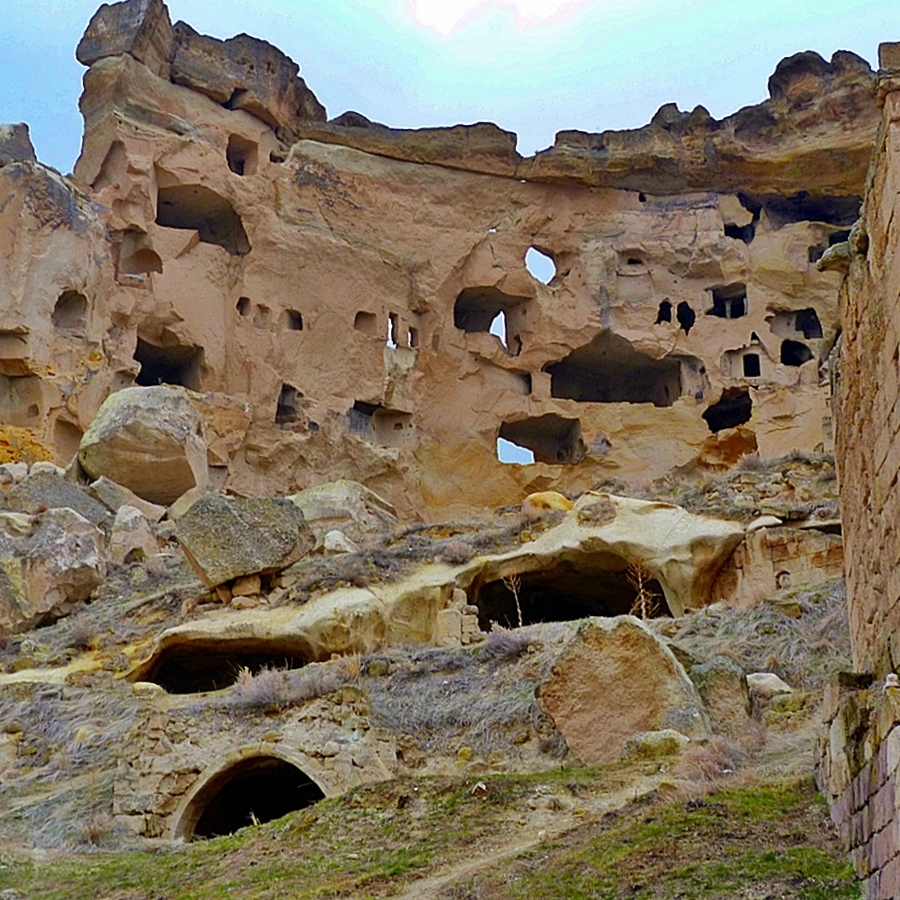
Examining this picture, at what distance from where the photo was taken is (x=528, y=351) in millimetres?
37469

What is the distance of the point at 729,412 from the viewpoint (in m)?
38.3

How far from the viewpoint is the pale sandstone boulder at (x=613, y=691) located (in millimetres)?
11688

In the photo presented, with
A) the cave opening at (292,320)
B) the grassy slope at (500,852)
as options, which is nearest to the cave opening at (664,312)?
the cave opening at (292,320)

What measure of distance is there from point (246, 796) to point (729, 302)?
95.1 feet

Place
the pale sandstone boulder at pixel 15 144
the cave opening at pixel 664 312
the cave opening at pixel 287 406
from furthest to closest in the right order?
1. the cave opening at pixel 664 312
2. the cave opening at pixel 287 406
3. the pale sandstone boulder at pixel 15 144

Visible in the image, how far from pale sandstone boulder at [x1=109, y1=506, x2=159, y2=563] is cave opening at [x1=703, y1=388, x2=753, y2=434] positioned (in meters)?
20.0

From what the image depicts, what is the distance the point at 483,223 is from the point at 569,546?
20.5 m

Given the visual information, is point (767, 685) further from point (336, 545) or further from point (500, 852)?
point (336, 545)

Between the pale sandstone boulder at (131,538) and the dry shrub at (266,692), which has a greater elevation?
the pale sandstone boulder at (131,538)

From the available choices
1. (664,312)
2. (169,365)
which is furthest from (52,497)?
(664,312)

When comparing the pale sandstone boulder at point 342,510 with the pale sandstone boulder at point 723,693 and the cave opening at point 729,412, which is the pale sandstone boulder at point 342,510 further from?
the cave opening at point 729,412

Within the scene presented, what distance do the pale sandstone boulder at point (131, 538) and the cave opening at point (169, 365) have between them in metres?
10.5

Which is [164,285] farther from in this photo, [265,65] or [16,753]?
[16,753]

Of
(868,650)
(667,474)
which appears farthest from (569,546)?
(667,474)
